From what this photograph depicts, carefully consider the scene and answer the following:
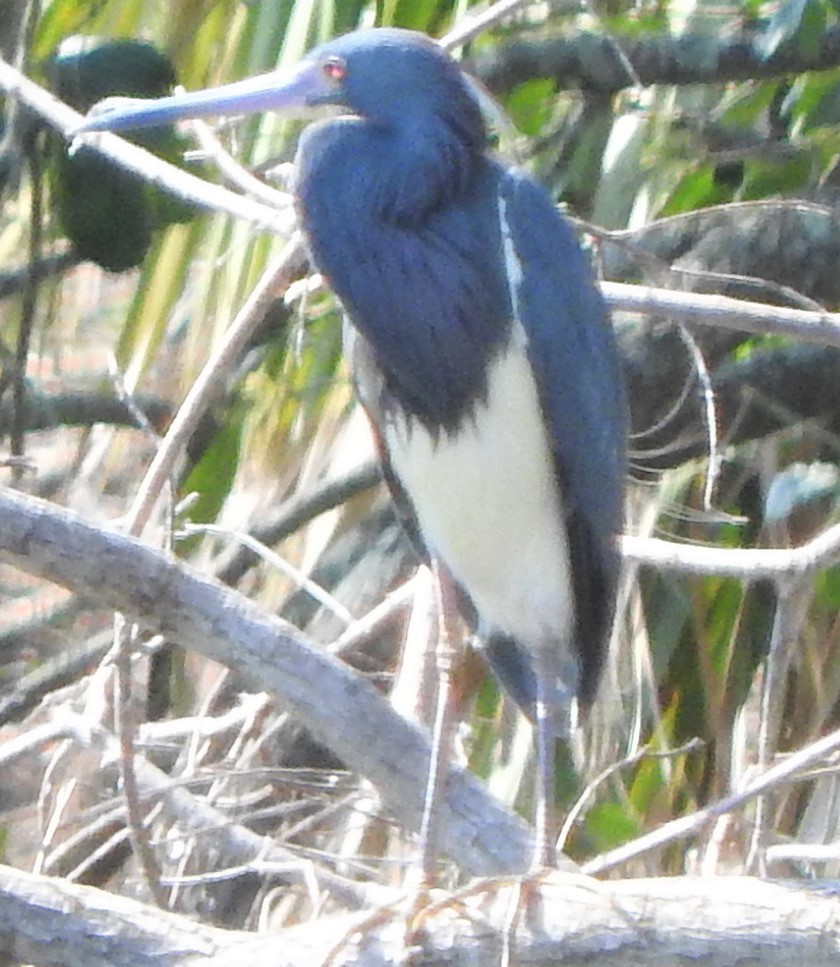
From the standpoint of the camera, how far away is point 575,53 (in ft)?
7.38

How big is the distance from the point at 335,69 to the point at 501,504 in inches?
16.8

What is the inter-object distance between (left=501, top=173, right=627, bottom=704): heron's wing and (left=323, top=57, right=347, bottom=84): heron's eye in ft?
0.57

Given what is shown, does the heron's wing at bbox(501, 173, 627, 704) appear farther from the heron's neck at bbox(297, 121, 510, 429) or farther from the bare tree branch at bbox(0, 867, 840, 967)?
the bare tree branch at bbox(0, 867, 840, 967)

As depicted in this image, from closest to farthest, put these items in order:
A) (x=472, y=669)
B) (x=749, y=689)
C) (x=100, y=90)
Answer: (x=100, y=90) < (x=472, y=669) < (x=749, y=689)

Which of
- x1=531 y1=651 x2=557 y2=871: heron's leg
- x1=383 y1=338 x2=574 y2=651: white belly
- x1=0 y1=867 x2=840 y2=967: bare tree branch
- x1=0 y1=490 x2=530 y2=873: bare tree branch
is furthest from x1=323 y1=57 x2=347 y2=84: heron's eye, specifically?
x1=0 y1=867 x2=840 y2=967: bare tree branch

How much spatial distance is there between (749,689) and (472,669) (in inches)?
16.8

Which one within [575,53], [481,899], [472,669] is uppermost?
[575,53]

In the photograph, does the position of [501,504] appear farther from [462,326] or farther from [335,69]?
[335,69]

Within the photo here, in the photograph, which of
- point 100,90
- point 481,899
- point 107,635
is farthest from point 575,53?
point 481,899

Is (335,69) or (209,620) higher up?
(335,69)

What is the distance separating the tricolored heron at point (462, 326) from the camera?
1.55 metres

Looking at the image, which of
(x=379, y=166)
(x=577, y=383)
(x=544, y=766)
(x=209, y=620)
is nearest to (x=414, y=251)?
(x=379, y=166)

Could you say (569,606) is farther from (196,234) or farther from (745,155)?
(196,234)

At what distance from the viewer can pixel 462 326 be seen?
1.60m
